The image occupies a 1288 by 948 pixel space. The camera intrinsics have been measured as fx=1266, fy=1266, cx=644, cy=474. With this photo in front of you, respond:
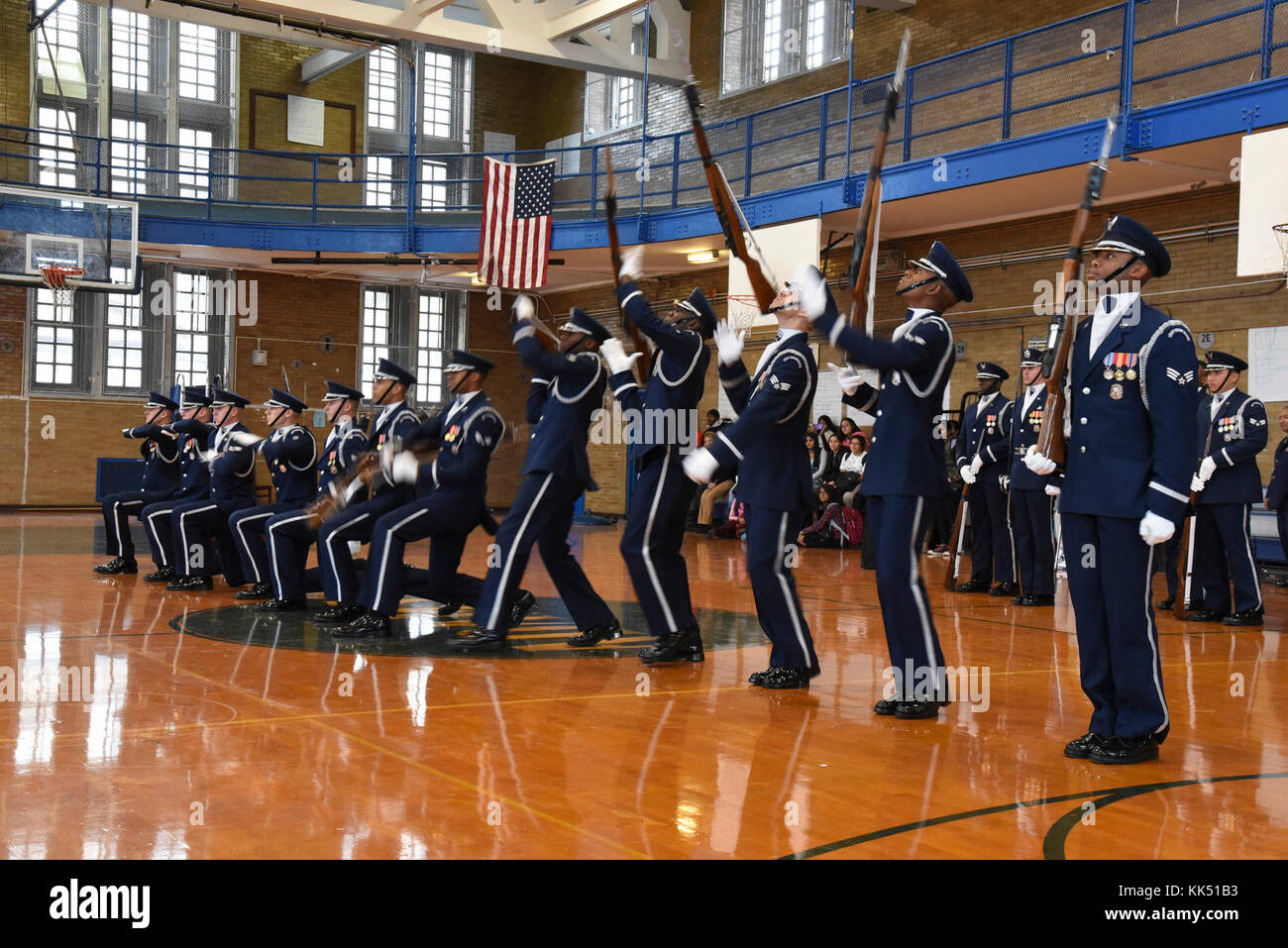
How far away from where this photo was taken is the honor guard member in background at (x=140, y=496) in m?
11.0

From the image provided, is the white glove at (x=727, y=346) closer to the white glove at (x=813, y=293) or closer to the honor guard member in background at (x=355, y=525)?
the white glove at (x=813, y=293)

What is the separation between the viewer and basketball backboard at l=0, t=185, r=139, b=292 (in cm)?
1652

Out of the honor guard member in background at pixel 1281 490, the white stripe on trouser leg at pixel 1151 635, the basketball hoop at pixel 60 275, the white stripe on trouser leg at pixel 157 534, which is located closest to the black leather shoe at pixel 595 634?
the white stripe on trouser leg at pixel 1151 635

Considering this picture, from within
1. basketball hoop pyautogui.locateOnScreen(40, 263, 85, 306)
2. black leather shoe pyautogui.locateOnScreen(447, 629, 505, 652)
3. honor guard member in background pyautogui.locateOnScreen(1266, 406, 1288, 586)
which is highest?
basketball hoop pyautogui.locateOnScreen(40, 263, 85, 306)

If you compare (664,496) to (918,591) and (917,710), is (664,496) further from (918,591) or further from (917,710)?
(917,710)

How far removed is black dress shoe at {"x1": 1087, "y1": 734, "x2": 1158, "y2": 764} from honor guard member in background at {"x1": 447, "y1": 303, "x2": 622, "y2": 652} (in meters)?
3.33

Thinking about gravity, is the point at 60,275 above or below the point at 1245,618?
above

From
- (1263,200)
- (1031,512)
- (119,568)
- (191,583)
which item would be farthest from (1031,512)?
(119,568)

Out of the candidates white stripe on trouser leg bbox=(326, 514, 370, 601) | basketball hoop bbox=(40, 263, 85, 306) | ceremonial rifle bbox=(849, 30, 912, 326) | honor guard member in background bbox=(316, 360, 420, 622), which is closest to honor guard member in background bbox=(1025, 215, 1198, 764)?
ceremonial rifle bbox=(849, 30, 912, 326)

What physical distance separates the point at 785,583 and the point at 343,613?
3331mm

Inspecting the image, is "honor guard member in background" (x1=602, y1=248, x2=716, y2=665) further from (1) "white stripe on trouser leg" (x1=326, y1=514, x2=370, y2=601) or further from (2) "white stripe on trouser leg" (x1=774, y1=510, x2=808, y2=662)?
(1) "white stripe on trouser leg" (x1=326, y1=514, x2=370, y2=601)

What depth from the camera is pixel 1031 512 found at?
10.1 m

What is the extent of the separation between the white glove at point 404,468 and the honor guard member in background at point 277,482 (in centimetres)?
132

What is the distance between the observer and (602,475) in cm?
2405
